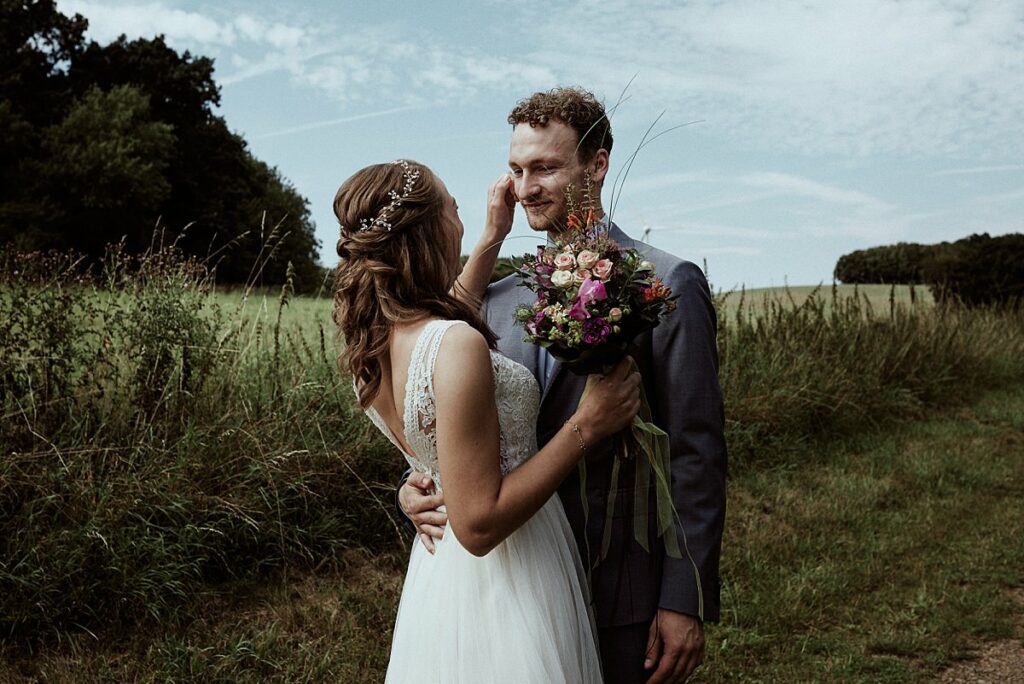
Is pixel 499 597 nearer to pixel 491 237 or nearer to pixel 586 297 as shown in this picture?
pixel 586 297

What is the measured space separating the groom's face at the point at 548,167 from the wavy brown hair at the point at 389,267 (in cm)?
61

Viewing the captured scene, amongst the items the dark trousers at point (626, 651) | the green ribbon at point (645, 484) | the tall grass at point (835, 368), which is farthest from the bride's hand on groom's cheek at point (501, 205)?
the tall grass at point (835, 368)

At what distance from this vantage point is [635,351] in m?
2.55

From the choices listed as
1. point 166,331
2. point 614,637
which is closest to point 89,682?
point 166,331

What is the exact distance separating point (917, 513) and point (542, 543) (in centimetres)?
624

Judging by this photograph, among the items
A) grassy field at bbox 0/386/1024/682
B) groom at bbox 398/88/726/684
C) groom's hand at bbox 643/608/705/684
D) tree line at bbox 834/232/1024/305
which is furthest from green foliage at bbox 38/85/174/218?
groom's hand at bbox 643/608/705/684

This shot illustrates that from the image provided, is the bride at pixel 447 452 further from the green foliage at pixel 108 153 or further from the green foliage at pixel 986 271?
the green foliage at pixel 108 153

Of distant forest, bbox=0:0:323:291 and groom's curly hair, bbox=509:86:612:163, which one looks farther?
distant forest, bbox=0:0:323:291

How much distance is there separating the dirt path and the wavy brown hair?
4050 mm

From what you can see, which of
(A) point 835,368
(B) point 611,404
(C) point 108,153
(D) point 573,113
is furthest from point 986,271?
(C) point 108,153

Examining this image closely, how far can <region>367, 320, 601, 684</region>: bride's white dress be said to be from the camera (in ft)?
7.64

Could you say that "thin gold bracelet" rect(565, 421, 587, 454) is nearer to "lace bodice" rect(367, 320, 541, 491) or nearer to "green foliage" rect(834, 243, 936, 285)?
"lace bodice" rect(367, 320, 541, 491)

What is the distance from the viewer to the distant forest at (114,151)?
2984 cm

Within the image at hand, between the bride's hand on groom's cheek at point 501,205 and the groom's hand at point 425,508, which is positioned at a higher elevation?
the bride's hand on groom's cheek at point 501,205
